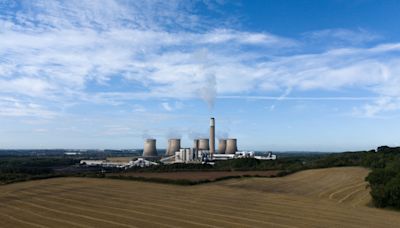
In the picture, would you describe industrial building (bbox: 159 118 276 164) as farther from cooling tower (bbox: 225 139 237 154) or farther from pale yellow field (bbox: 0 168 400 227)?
pale yellow field (bbox: 0 168 400 227)

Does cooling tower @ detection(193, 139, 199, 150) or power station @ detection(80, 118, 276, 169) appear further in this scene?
cooling tower @ detection(193, 139, 199, 150)

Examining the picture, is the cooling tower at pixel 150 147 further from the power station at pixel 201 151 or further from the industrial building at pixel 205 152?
the industrial building at pixel 205 152

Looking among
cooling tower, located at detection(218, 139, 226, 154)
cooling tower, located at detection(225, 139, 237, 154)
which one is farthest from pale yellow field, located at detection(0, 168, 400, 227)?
cooling tower, located at detection(218, 139, 226, 154)

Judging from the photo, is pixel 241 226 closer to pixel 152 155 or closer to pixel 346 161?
pixel 346 161

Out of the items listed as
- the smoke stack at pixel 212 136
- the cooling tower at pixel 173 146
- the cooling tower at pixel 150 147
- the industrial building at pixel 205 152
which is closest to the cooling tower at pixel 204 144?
the industrial building at pixel 205 152

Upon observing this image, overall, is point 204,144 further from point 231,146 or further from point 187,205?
point 187,205
